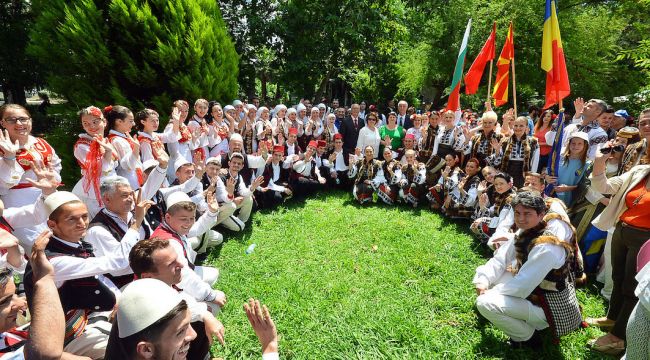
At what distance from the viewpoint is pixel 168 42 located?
18.2 feet

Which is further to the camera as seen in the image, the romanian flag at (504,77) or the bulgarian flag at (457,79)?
the bulgarian flag at (457,79)

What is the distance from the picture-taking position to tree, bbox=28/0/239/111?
206 inches

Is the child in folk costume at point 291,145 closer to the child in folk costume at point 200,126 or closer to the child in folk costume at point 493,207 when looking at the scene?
the child in folk costume at point 200,126

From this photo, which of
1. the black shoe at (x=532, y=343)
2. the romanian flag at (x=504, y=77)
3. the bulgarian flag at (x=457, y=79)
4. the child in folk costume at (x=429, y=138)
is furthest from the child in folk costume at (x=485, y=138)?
the black shoe at (x=532, y=343)

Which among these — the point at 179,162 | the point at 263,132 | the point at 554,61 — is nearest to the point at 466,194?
the point at 554,61

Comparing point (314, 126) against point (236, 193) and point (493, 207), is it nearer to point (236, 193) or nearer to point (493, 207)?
point (236, 193)

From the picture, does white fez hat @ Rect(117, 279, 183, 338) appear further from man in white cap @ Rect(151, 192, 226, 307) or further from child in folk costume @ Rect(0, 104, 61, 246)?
child in folk costume @ Rect(0, 104, 61, 246)

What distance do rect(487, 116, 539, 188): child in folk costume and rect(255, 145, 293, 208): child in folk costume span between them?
4005mm

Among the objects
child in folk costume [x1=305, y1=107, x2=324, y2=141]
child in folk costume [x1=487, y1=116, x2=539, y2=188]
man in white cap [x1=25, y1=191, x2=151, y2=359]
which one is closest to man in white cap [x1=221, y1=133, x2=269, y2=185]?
child in folk costume [x1=305, y1=107, x2=324, y2=141]

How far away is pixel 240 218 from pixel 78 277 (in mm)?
3778

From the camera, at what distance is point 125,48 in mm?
5551

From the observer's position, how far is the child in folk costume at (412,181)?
7.12m

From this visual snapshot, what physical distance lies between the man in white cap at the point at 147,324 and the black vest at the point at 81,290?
4.09ft

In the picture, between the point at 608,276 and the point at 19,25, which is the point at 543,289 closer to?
the point at 608,276
